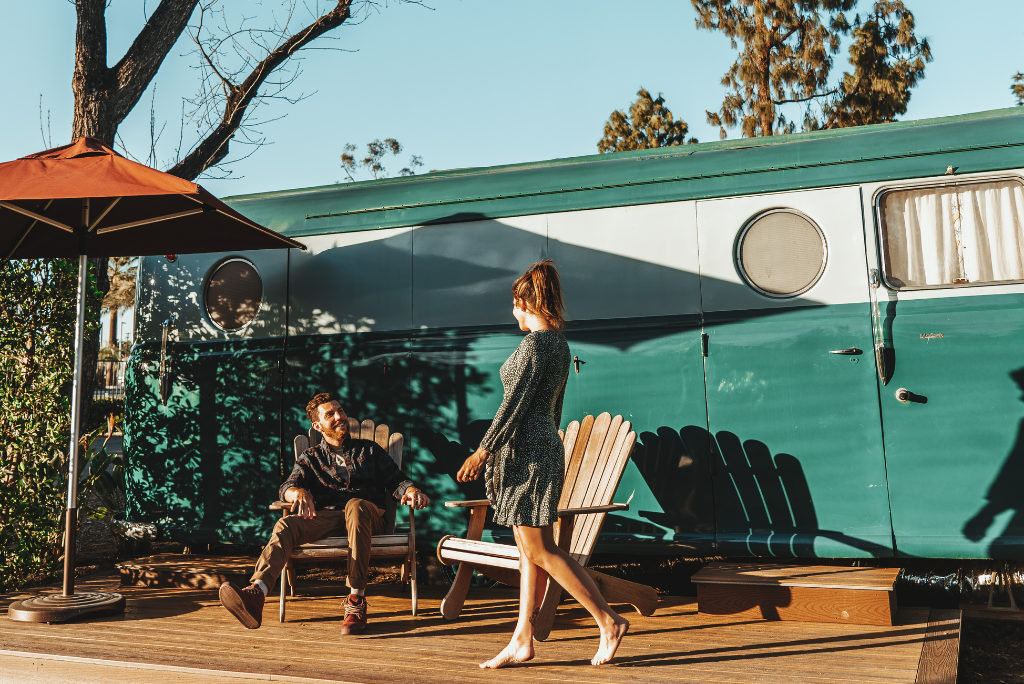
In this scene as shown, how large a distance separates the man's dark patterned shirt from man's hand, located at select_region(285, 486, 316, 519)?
267 millimetres

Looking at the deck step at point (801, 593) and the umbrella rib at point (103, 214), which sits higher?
the umbrella rib at point (103, 214)

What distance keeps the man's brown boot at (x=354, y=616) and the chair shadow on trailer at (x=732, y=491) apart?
5.30 feet

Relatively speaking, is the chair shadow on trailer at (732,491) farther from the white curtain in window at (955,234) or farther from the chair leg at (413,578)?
the chair leg at (413,578)

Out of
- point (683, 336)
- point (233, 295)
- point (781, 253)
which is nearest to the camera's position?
point (781, 253)

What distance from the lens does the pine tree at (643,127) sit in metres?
19.7

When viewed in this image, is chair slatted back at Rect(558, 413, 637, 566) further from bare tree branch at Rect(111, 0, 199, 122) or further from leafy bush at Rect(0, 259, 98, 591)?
bare tree branch at Rect(111, 0, 199, 122)

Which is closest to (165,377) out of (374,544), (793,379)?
(374,544)

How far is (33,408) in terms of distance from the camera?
493 centimetres

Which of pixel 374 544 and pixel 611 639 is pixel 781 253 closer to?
pixel 611 639

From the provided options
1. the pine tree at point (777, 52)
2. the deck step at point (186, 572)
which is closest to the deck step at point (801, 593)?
the deck step at point (186, 572)

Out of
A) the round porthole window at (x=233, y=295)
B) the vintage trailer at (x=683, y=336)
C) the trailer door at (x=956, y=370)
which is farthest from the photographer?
the round porthole window at (x=233, y=295)

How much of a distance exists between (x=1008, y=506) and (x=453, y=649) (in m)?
2.76

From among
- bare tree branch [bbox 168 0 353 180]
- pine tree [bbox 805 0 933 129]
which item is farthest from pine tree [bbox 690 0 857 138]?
bare tree branch [bbox 168 0 353 180]

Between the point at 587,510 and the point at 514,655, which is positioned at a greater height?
the point at 587,510
